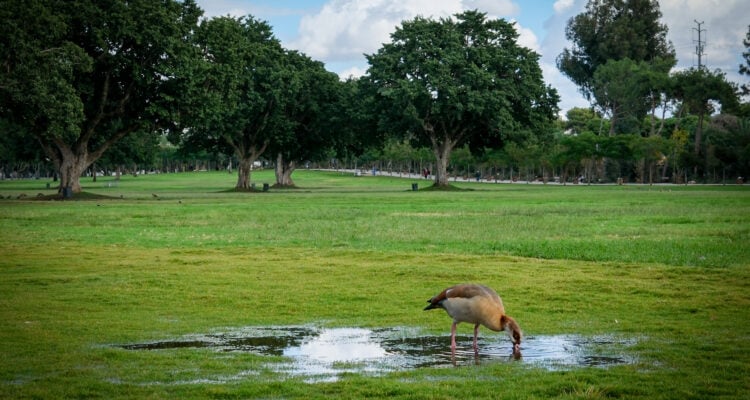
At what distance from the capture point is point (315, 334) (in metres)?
15.0

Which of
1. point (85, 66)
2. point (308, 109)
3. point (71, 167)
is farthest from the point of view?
point (308, 109)

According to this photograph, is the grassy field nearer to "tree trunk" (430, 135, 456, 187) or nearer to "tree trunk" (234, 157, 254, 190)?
"tree trunk" (430, 135, 456, 187)

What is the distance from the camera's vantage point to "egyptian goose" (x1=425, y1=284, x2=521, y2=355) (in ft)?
42.0

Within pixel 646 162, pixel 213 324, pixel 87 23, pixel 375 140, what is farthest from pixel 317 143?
pixel 213 324

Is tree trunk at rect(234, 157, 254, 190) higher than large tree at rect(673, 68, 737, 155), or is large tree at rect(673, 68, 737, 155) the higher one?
large tree at rect(673, 68, 737, 155)

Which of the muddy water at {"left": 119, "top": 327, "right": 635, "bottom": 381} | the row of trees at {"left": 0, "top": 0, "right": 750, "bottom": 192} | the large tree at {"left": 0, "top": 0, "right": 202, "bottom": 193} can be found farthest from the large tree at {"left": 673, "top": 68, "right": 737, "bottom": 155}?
the muddy water at {"left": 119, "top": 327, "right": 635, "bottom": 381}

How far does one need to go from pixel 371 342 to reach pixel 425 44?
75.1 metres

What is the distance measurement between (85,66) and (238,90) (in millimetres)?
24194

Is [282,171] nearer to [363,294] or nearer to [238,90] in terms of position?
[238,90]

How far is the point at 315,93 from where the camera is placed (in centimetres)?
9312

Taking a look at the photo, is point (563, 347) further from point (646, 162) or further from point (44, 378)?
point (646, 162)

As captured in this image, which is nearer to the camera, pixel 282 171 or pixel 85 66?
pixel 85 66

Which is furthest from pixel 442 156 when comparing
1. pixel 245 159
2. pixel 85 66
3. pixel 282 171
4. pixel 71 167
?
pixel 85 66

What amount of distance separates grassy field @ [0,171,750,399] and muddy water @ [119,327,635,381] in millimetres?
359
